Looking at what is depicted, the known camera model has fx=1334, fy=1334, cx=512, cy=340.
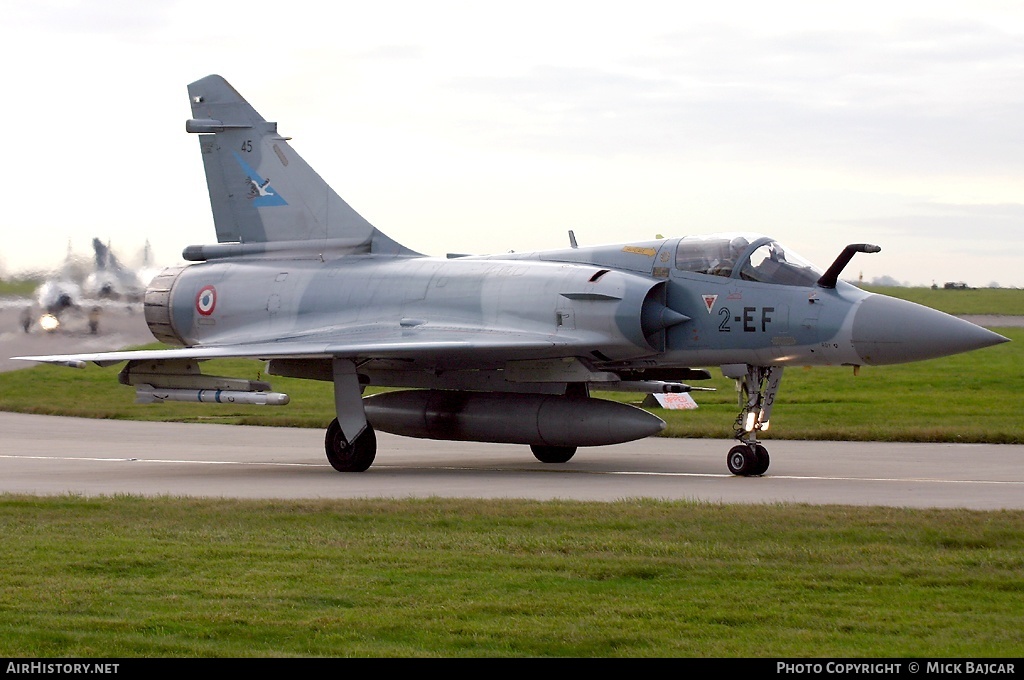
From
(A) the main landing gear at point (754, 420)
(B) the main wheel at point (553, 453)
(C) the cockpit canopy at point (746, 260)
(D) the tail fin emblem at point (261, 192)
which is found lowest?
(B) the main wheel at point (553, 453)

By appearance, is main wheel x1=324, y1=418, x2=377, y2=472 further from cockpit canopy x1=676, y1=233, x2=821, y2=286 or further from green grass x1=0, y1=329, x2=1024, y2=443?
green grass x1=0, y1=329, x2=1024, y2=443

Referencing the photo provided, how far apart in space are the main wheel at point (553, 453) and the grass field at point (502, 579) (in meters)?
5.33

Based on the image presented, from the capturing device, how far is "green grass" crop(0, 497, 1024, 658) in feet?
20.4

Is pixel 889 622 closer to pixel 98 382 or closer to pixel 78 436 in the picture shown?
pixel 78 436

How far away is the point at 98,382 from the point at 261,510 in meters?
22.2

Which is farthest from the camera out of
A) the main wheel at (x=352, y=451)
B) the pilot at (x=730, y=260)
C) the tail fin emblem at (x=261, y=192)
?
the tail fin emblem at (x=261, y=192)

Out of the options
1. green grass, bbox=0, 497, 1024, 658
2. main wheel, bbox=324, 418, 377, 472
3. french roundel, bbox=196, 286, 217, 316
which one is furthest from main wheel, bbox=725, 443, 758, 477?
french roundel, bbox=196, 286, 217, 316

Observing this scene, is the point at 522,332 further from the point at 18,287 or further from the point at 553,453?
the point at 18,287

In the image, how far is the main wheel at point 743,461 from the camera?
14.2m

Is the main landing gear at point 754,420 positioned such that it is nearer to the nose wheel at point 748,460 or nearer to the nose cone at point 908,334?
the nose wheel at point 748,460

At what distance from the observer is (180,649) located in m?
6.07

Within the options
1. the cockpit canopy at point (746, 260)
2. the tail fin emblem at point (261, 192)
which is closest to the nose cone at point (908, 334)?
the cockpit canopy at point (746, 260)

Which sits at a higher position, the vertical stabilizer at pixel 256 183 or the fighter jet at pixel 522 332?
the vertical stabilizer at pixel 256 183

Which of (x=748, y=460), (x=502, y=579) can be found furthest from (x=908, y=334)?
(x=502, y=579)
